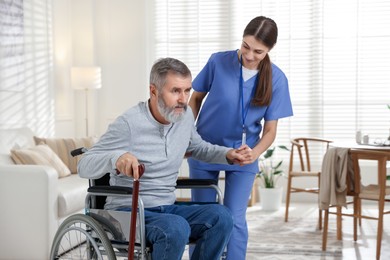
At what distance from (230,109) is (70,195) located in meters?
1.84

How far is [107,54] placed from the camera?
7047mm

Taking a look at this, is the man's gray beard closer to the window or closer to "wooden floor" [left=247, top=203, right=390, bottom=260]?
"wooden floor" [left=247, top=203, right=390, bottom=260]

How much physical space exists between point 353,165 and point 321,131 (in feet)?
7.22

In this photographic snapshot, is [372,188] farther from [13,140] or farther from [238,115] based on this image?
[13,140]

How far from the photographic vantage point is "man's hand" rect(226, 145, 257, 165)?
2.89m

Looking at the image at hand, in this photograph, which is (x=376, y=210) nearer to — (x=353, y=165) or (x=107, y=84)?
(x=353, y=165)

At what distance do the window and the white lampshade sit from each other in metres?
1.21

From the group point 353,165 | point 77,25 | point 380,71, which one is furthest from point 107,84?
point 353,165

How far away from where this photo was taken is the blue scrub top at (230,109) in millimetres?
3148

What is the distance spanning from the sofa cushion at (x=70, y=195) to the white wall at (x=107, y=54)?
190 cm

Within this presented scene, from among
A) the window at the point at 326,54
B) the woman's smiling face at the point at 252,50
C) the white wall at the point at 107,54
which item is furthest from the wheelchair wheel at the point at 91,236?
the window at the point at 326,54

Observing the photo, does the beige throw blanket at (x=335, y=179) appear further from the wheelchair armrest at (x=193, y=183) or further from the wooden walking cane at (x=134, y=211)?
the wooden walking cane at (x=134, y=211)

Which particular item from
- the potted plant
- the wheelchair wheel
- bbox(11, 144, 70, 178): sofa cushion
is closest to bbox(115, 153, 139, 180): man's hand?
the wheelchair wheel

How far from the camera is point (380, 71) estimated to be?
670cm
